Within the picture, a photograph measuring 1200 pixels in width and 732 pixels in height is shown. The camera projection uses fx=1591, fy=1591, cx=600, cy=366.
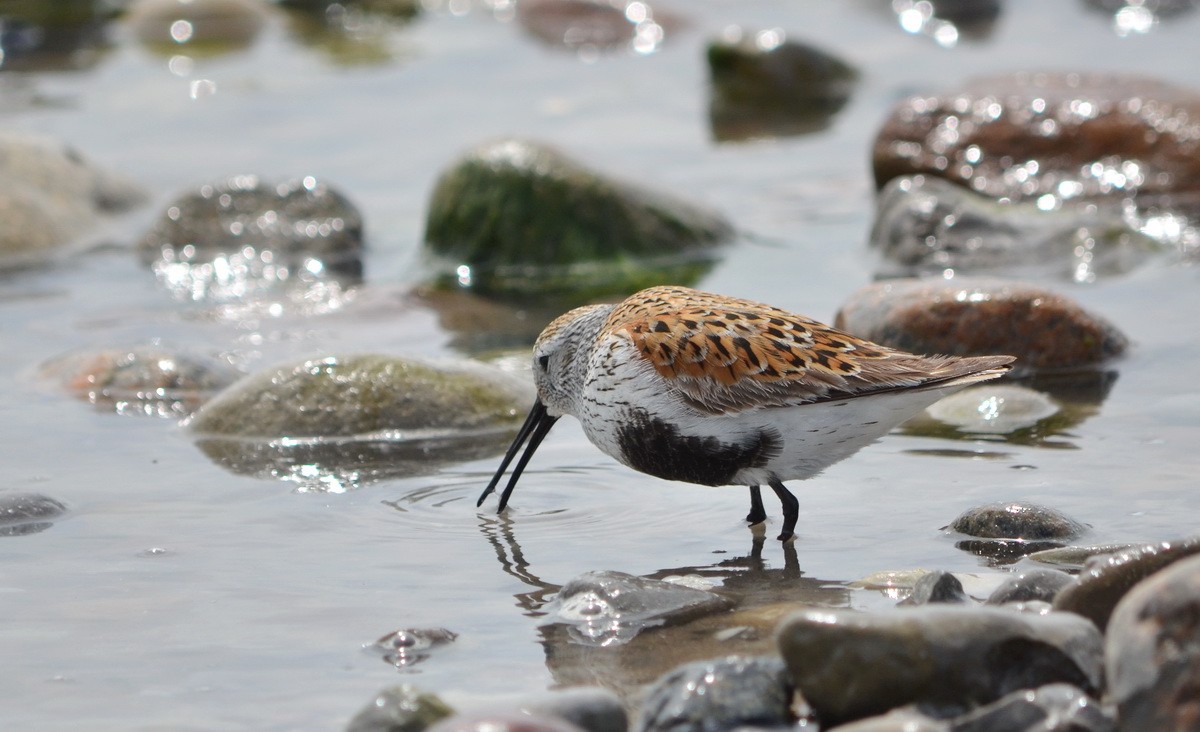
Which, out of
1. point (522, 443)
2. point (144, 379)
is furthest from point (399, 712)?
point (144, 379)

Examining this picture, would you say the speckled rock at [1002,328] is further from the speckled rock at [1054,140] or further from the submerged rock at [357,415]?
the speckled rock at [1054,140]

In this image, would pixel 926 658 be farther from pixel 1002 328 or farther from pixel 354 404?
pixel 1002 328

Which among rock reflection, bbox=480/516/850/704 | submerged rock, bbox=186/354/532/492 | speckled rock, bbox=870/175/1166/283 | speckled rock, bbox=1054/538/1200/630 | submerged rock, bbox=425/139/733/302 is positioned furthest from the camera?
submerged rock, bbox=425/139/733/302

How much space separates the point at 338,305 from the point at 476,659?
231 inches

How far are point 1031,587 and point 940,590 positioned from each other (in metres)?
0.29

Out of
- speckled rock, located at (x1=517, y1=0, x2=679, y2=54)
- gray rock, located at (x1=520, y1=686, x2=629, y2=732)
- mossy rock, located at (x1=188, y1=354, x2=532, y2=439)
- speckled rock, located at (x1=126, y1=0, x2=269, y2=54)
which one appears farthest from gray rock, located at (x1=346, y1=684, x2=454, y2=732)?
speckled rock, located at (x1=126, y1=0, x2=269, y2=54)

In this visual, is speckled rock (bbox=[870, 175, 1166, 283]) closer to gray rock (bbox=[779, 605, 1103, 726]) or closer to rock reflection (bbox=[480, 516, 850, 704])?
rock reflection (bbox=[480, 516, 850, 704])

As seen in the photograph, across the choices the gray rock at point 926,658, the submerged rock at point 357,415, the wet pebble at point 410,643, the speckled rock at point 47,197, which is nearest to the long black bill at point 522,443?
the submerged rock at point 357,415

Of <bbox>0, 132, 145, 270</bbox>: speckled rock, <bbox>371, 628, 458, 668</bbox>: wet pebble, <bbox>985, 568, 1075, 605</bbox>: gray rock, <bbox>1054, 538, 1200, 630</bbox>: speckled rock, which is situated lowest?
<bbox>0, 132, 145, 270</bbox>: speckled rock

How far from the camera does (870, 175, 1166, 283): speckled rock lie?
10.6 m

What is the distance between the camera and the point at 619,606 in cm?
551

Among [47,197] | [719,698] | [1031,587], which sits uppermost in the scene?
[1031,587]

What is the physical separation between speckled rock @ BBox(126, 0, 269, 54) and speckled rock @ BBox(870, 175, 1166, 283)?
12.3 m

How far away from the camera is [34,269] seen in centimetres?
1200
